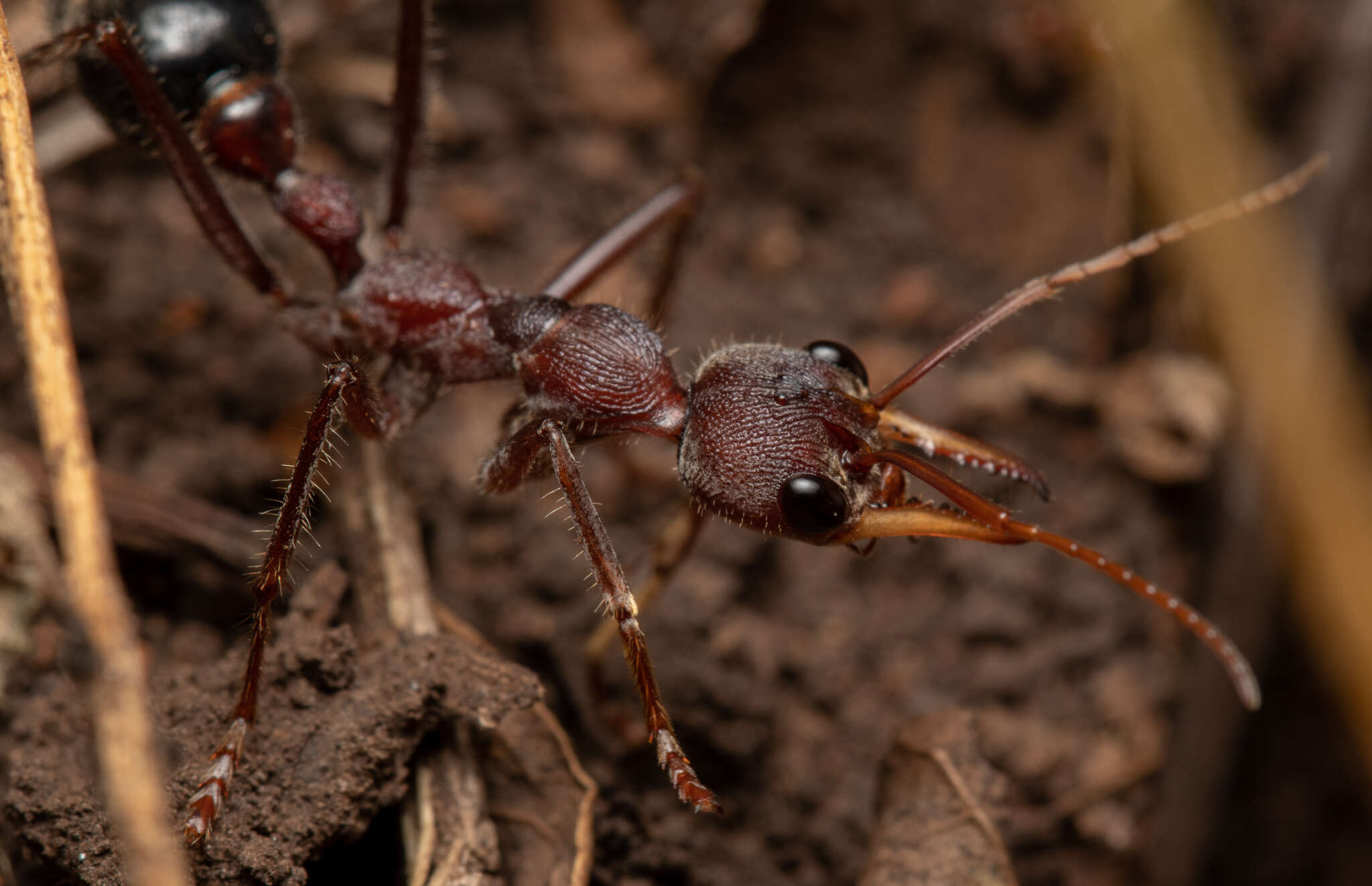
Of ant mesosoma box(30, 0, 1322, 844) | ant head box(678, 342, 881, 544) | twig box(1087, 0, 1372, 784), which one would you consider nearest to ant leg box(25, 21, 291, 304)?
ant mesosoma box(30, 0, 1322, 844)

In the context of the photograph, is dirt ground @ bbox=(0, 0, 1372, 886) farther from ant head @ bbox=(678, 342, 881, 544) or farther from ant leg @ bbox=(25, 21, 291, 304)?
ant leg @ bbox=(25, 21, 291, 304)

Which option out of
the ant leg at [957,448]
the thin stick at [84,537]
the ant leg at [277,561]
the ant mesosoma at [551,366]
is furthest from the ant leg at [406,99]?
the ant leg at [957,448]

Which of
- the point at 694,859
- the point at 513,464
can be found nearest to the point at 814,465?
the point at 513,464

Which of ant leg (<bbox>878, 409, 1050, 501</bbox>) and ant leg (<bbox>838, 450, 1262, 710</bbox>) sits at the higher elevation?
ant leg (<bbox>878, 409, 1050, 501</bbox>)

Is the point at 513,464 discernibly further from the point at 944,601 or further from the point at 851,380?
the point at 944,601

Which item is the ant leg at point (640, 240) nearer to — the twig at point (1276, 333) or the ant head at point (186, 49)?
the ant head at point (186, 49)

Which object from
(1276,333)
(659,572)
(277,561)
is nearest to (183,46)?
(277,561)

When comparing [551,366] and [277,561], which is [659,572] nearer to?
[551,366]

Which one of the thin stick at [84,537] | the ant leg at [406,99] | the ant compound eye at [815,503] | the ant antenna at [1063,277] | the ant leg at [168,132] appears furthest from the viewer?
the ant leg at [406,99]
